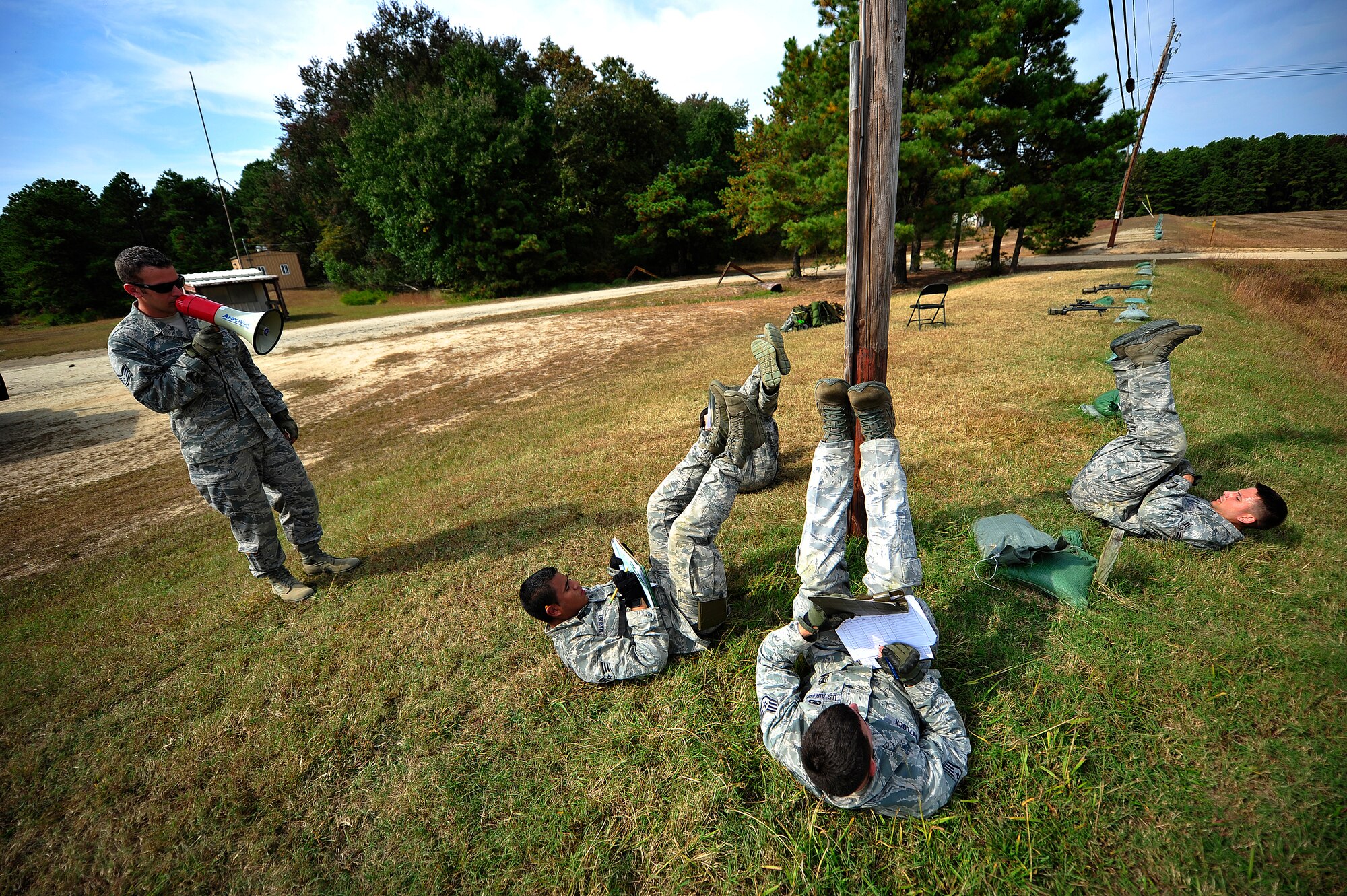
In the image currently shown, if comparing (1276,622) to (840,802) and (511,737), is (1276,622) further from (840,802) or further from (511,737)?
(511,737)

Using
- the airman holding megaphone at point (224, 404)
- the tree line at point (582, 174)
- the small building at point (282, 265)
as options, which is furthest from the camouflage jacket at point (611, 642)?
the small building at point (282, 265)

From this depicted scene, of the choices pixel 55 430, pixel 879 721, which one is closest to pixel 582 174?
pixel 55 430

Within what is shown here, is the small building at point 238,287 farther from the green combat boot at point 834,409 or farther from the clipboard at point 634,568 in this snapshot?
the green combat boot at point 834,409

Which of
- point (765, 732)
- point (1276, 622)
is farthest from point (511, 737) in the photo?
point (1276, 622)

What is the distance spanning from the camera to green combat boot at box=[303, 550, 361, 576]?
167 inches

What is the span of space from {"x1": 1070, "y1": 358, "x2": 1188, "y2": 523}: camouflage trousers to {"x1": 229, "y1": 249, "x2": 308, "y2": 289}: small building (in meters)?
40.7

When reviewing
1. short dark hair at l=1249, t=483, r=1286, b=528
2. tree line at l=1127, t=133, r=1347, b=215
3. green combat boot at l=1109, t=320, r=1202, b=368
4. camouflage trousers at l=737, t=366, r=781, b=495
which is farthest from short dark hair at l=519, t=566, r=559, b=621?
tree line at l=1127, t=133, r=1347, b=215

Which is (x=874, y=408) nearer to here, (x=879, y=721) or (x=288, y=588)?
(x=879, y=721)

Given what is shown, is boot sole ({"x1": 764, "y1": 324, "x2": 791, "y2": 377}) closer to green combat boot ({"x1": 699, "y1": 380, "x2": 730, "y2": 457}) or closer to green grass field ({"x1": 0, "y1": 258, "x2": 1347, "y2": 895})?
green combat boot ({"x1": 699, "y1": 380, "x2": 730, "y2": 457})

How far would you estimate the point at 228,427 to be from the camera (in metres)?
3.68

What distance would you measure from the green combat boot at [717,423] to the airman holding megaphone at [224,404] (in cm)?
283

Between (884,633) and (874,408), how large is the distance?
109 centimetres

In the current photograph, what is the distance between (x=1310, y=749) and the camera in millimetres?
2215

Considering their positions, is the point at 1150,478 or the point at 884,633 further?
the point at 1150,478
